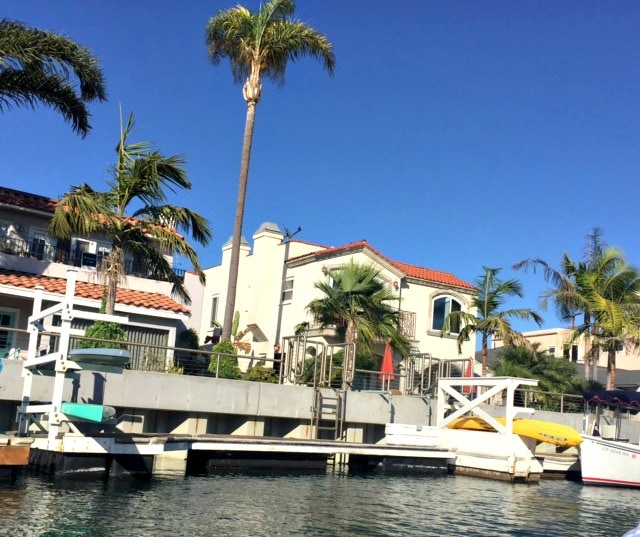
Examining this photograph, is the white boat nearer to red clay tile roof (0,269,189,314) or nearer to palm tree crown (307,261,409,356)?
palm tree crown (307,261,409,356)

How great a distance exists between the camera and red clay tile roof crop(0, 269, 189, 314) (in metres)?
24.8

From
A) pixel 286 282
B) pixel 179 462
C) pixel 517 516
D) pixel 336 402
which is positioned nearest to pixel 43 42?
pixel 179 462

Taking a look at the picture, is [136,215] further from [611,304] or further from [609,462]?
[611,304]

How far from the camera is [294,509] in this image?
563 inches

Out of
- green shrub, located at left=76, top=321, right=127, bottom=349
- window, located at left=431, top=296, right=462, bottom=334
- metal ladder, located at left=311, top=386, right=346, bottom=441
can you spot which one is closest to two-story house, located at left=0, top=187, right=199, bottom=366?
green shrub, located at left=76, top=321, right=127, bottom=349

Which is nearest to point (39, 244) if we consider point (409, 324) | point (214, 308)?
point (214, 308)

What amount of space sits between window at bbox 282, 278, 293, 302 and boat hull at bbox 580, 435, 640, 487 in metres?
18.8

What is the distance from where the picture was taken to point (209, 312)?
4438 centimetres

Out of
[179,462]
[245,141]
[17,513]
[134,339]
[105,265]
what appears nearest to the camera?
[17,513]

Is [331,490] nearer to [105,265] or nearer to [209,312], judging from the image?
[105,265]

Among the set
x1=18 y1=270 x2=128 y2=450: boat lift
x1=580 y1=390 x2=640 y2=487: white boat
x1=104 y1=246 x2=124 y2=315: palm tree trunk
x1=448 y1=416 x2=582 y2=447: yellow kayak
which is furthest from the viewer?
x1=580 y1=390 x2=640 y2=487: white boat

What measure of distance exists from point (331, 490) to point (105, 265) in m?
8.92

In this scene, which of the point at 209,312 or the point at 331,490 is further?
the point at 209,312

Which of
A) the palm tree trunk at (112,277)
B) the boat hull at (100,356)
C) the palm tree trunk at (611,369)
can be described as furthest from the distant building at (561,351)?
the boat hull at (100,356)
